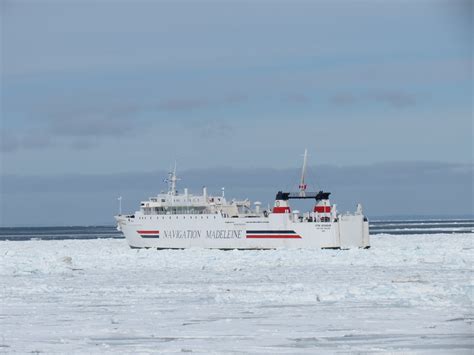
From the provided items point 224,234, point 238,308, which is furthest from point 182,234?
point 238,308

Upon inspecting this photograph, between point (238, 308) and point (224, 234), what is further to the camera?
point (224, 234)

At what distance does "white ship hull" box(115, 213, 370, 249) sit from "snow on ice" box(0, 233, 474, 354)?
1185cm

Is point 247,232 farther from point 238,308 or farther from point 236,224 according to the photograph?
point 238,308

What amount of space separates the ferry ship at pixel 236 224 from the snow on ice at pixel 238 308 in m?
11.9

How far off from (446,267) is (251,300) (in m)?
8.65

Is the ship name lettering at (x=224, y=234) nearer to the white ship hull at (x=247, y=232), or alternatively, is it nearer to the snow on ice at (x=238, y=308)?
the white ship hull at (x=247, y=232)

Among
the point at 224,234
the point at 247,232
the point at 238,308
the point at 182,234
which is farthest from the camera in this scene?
the point at 182,234

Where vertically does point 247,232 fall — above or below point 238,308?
above

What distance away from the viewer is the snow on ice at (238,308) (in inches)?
394

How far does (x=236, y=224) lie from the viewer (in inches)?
1373

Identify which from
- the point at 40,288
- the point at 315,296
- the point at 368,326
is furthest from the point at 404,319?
the point at 40,288

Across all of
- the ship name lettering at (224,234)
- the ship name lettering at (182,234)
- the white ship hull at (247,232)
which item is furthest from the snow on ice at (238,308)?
the ship name lettering at (182,234)

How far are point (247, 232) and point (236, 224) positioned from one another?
54 centimetres

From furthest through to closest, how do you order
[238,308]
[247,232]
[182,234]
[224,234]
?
1. [182,234]
2. [224,234]
3. [247,232]
4. [238,308]
